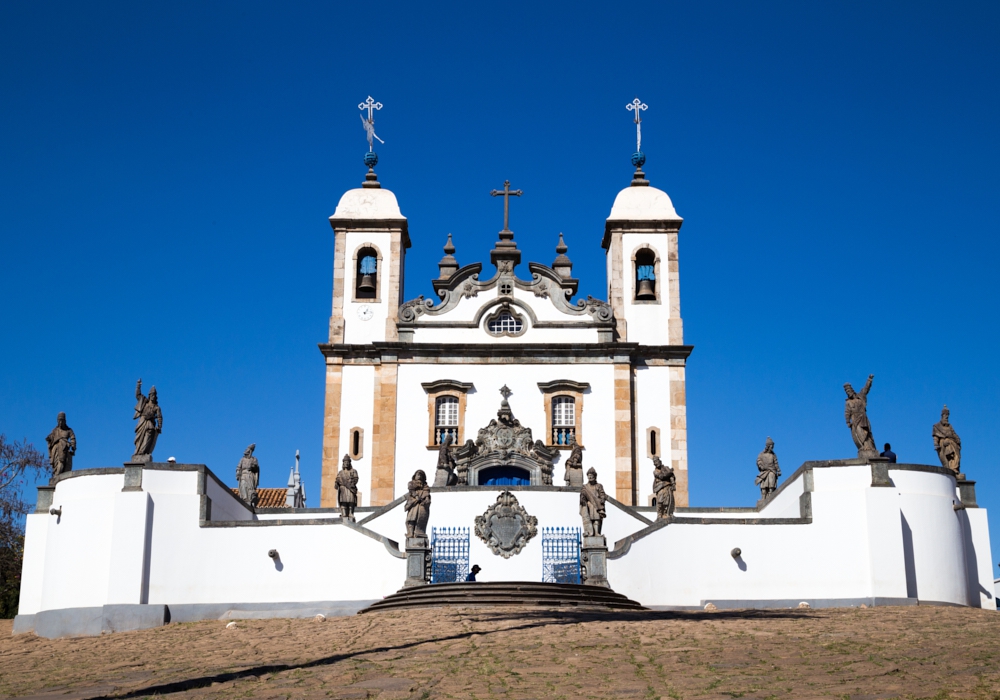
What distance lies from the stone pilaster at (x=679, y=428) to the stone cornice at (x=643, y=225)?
4.83 metres

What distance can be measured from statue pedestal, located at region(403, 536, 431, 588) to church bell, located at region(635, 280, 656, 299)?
49.3 ft

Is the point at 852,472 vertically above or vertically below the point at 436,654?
above

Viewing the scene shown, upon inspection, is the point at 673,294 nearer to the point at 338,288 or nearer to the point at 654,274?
the point at 654,274

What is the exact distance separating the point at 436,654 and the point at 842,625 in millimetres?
7132

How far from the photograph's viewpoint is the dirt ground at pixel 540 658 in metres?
14.9

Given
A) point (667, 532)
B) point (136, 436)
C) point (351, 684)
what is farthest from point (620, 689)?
point (136, 436)

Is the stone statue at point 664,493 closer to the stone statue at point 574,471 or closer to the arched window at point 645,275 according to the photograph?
the stone statue at point 574,471

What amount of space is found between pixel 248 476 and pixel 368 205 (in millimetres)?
11861

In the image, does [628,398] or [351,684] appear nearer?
[351,684]

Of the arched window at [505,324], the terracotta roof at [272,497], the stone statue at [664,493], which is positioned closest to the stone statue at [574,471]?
the stone statue at [664,493]

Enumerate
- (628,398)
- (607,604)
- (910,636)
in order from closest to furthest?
(910,636) → (607,604) → (628,398)

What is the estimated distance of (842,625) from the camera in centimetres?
2088

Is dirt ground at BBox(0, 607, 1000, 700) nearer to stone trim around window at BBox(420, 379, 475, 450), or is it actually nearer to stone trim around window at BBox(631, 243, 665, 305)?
stone trim around window at BBox(420, 379, 475, 450)

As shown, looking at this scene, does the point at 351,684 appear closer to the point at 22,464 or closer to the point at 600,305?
the point at 600,305
